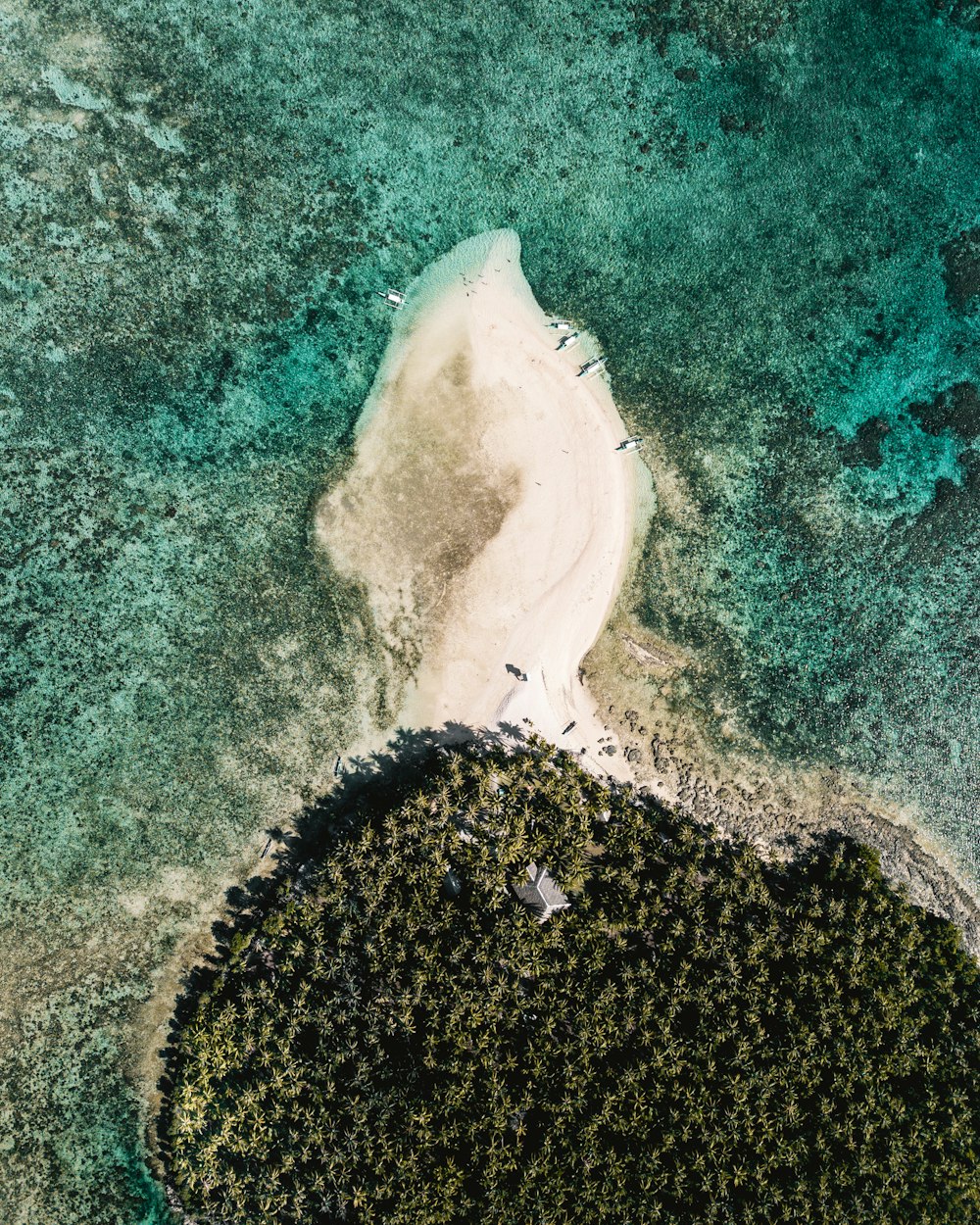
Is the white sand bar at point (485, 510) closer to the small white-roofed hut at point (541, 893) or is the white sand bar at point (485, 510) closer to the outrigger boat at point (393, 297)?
the outrigger boat at point (393, 297)

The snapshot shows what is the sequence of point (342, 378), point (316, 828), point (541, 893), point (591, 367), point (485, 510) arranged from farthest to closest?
point (591, 367) → point (342, 378) → point (485, 510) → point (316, 828) → point (541, 893)

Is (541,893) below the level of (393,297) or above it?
below

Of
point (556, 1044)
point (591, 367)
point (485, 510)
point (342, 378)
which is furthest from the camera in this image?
point (591, 367)

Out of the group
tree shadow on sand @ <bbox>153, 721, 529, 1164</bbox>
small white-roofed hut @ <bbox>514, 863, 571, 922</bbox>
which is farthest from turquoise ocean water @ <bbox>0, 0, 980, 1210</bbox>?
small white-roofed hut @ <bbox>514, 863, 571, 922</bbox>

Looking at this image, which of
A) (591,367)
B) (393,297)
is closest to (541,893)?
(591,367)

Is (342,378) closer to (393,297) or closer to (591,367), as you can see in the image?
(393,297)

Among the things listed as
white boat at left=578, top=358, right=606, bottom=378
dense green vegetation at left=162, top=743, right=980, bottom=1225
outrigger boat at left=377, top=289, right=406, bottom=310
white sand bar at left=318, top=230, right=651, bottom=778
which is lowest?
dense green vegetation at left=162, top=743, right=980, bottom=1225

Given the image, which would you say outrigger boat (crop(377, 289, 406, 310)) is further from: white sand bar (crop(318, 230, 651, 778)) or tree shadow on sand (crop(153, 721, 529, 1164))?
tree shadow on sand (crop(153, 721, 529, 1164))
